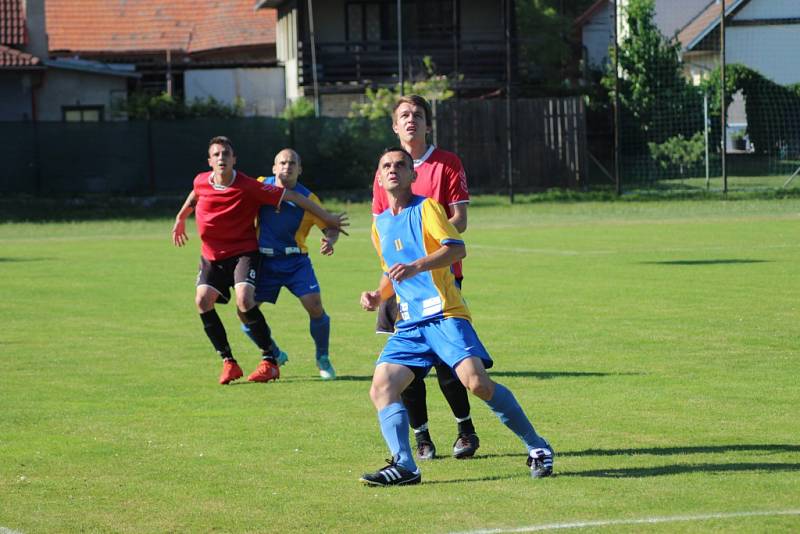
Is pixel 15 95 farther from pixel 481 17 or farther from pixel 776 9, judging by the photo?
pixel 776 9

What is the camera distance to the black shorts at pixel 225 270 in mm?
11508

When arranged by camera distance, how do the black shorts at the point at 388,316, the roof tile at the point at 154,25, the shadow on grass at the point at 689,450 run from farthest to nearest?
the roof tile at the point at 154,25
the black shorts at the point at 388,316
the shadow on grass at the point at 689,450

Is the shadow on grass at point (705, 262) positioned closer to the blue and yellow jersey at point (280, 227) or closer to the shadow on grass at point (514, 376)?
the shadow on grass at point (514, 376)

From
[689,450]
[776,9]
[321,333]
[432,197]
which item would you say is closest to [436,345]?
[432,197]

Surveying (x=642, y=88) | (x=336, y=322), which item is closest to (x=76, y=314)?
(x=336, y=322)

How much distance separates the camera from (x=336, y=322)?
15047 millimetres

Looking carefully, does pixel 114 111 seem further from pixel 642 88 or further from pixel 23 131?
pixel 642 88

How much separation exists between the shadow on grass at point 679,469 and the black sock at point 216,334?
4.69 metres

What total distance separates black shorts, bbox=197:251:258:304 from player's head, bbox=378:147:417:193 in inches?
170

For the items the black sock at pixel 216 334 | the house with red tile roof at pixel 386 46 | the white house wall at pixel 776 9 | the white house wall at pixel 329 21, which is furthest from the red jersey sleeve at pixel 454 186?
the white house wall at pixel 329 21

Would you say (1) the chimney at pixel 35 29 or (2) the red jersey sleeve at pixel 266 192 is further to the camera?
(1) the chimney at pixel 35 29

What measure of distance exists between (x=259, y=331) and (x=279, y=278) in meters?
0.54

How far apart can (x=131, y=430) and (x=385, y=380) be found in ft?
7.88

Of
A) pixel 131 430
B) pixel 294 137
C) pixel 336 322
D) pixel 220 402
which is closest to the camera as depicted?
pixel 131 430
